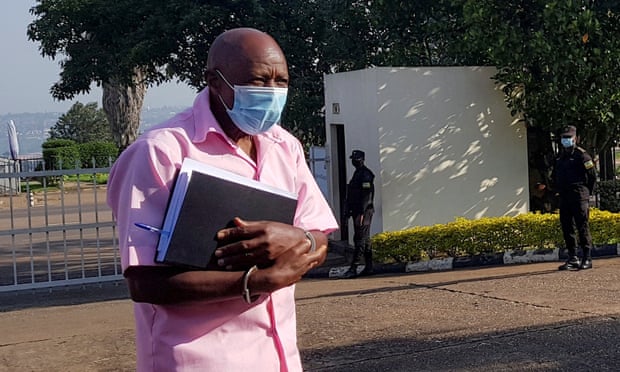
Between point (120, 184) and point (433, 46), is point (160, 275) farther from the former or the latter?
point (433, 46)

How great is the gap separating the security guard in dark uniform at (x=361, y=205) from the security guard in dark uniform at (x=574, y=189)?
241 cm

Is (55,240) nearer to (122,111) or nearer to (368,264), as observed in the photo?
(368,264)

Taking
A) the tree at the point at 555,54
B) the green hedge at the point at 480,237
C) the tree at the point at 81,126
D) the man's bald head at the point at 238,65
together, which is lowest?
the green hedge at the point at 480,237

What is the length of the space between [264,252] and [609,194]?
38.5 feet

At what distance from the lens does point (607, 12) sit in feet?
36.8

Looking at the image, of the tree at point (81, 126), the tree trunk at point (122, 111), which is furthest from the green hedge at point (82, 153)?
the tree at point (81, 126)

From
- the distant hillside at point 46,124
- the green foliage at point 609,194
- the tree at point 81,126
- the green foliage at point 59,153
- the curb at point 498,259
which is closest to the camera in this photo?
the distant hillside at point 46,124

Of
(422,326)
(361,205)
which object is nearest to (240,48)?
(422,326)

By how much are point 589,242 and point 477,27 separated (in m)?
3.39

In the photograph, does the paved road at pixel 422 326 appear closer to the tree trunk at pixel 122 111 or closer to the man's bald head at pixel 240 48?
the man's bald head at pixel 240 48

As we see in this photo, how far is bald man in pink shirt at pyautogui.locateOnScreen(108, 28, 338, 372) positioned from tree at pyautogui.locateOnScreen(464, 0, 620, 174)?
9.38 metres

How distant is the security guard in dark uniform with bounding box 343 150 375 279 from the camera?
10.8 metres

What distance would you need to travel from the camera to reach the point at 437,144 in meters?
11.9

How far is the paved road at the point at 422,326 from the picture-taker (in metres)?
5.66
